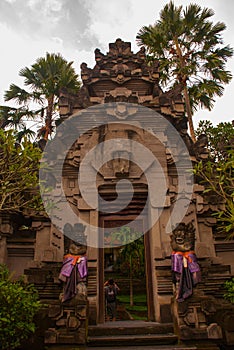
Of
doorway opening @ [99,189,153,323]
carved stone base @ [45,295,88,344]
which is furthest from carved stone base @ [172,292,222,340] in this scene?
doorway opening @ [99,189,153,323]

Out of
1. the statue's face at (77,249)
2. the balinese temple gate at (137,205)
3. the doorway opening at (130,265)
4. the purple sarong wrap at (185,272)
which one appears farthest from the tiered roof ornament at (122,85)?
the purple sarong wrap at (185,272)

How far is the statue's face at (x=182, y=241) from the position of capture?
22.4 feet

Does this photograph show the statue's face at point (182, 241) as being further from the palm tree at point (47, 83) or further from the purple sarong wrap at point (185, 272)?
the palm tree at point (47, 83)

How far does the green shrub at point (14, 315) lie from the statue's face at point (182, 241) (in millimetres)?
3088

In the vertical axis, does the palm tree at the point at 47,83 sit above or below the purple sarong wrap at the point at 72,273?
above

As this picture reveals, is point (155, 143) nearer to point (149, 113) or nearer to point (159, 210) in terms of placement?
point (149, 113)

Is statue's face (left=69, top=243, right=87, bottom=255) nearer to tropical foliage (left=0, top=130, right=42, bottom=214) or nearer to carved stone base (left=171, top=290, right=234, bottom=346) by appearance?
tropical foliage (left=0, top=130, right=42, bottom=214)

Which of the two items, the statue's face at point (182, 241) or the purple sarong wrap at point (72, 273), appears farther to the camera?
the statue's face at point (182, 241)

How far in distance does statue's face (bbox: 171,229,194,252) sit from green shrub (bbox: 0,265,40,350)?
10.1 ft

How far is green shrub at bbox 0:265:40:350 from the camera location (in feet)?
18.4

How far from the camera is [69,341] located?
5875mm

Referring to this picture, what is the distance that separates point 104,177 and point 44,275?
327 cm

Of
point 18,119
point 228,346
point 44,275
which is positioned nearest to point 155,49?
point 18,119

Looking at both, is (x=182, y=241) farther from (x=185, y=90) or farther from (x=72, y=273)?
(x=185, y=90)
